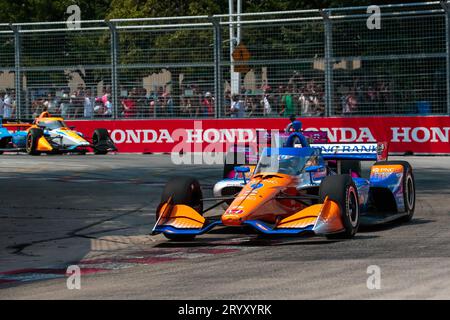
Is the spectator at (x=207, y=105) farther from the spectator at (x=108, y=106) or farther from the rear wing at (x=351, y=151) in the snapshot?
the rear wing at (x=351, y=151)

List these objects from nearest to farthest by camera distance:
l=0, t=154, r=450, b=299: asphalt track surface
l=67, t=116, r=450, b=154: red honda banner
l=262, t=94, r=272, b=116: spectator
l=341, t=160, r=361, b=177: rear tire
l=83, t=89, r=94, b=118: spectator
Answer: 1. l=0, t=154, r=450, b=299: asphalt track surface
2. l=341, t=160, r=361, b=177: rear tire
3. l=67, t=116, r=450, b=154: red honda banner
4. l=262, t=94, r=272, b=116: spectator
5. l=83, t=89, r=94, b=118: spectator

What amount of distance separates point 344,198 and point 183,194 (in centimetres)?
219

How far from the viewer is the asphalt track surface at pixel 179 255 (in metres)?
9.43

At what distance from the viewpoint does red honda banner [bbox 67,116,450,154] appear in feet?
91.3

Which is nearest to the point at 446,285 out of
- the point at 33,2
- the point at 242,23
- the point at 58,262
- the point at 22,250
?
the point at 58,262

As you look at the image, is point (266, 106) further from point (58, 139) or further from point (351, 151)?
point (351, 151)

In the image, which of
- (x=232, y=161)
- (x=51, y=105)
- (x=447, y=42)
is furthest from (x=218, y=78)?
(x=232, y=161)

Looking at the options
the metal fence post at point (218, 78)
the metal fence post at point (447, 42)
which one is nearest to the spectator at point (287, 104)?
the metal fence post at point (218, 78)

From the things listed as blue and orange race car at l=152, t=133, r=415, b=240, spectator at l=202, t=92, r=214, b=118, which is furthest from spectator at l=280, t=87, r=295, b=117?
blue and orange race car at l=152, t=133, r=415, b=240

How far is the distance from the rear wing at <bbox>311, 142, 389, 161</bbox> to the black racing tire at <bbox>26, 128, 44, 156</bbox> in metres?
15.2

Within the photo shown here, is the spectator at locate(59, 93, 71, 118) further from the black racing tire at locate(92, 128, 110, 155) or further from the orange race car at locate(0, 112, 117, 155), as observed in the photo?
the black racing tire at locate(92, 128, 110, 155)

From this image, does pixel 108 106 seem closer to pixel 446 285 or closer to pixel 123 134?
pixel 123 134

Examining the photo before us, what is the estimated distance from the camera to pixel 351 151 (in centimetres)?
1580
